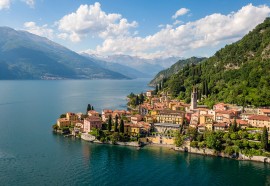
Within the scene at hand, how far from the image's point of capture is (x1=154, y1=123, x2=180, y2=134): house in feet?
213

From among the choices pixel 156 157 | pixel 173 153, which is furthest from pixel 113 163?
pixel 173 153

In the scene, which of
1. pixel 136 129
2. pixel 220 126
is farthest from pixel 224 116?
pixel 136 129

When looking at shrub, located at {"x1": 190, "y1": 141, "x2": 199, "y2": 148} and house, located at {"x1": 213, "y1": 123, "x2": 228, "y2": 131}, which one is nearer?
shrub, located at {"x1": 190, "y1": 141, "x2": 199, "y2": 148}

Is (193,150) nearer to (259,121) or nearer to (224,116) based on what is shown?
A: (224,116)

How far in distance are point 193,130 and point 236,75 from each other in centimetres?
4501

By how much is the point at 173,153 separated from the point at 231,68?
61157 millimetres

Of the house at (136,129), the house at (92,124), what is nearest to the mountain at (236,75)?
the house at (136,129)

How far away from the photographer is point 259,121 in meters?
59.5

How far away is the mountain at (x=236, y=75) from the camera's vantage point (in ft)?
261

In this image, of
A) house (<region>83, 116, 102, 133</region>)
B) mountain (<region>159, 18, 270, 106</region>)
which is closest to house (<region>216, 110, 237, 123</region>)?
mountain (<region>159, 18, 270, 106</region>)

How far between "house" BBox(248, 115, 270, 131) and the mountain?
14.4 m

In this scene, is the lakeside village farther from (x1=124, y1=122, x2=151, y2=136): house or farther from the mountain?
the mountain

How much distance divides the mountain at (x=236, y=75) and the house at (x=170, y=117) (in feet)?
50.5

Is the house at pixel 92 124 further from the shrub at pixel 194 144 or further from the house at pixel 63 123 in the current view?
the shrub at pixel 194 144
